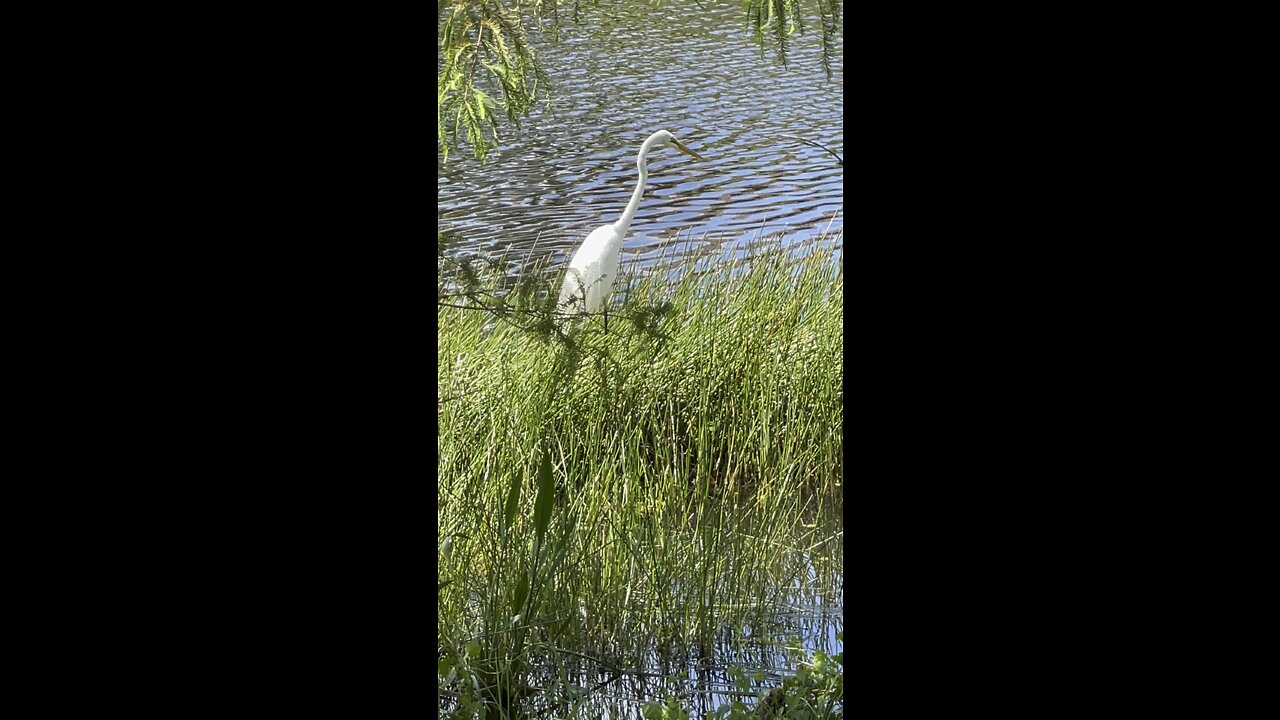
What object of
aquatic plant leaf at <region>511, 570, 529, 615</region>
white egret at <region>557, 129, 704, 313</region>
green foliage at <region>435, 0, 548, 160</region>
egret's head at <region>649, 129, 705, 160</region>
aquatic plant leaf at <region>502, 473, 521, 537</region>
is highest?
green foliage at <region>435, 0, 548, 160</region>

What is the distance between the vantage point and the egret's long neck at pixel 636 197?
2.19m

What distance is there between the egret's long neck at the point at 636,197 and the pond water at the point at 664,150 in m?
0.01

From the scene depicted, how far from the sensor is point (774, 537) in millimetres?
2324

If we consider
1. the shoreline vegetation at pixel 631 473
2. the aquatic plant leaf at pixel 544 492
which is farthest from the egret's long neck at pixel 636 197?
the aquatic plant leaf at pixel 544 492

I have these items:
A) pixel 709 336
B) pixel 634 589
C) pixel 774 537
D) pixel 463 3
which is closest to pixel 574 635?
pixel 634 589

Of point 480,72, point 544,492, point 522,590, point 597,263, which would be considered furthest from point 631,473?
point 480,72

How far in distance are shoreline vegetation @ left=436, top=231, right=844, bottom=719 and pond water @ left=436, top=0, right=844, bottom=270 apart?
0.08m

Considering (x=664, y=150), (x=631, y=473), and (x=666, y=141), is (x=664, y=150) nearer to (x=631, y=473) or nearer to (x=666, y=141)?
(x=666, y=141)

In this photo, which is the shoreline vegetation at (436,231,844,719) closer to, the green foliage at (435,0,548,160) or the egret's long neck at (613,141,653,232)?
the egret's long neck at (613,141,653,232)

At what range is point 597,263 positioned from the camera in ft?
7.17

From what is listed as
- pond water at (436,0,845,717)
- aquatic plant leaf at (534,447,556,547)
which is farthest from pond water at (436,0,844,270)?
aquatic plant leaf at (534,447,556,547)

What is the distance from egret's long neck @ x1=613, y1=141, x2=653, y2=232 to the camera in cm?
219

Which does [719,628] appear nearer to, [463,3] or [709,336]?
[709,336]

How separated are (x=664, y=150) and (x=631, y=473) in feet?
2.17
